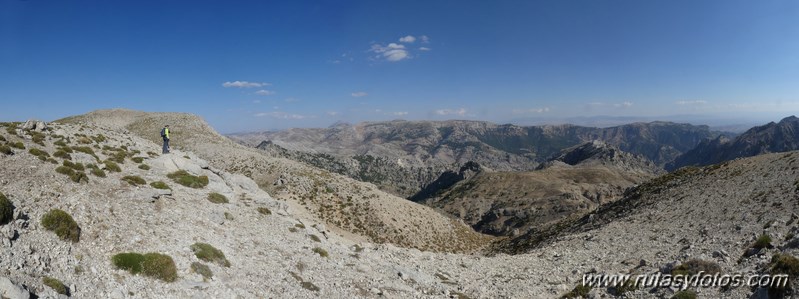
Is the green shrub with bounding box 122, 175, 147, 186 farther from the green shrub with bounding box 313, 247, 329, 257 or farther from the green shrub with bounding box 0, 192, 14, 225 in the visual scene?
the green shrub with bounding box 313, 247, 329, 257

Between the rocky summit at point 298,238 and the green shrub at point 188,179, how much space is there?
0.23 meters

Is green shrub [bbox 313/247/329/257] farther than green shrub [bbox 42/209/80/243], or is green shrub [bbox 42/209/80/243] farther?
green shrub [bbox 313/247/329/257]

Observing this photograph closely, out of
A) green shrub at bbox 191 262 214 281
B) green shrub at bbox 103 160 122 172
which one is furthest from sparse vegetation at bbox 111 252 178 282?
green shrub at bbox 103 160 122 172

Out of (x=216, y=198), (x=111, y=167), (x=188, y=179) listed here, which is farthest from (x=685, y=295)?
(x=111, y=167)

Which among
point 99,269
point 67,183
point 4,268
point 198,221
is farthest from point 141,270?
point 67,183

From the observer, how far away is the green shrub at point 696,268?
20.4m

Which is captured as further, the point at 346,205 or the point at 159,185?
the point at 346,205

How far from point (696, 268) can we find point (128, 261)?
28.6 m

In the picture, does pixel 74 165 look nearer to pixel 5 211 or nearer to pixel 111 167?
pixel 111 167

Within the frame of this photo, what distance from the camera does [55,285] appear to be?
13.2m

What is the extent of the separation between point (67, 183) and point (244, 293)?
13933 mm

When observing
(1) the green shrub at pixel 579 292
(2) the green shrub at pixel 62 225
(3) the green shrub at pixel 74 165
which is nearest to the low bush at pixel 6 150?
(3) the green shrub at pixel 74 165

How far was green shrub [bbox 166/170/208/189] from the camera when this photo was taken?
3131cm

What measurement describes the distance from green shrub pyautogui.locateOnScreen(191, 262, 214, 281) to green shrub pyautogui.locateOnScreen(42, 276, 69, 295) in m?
4.87
